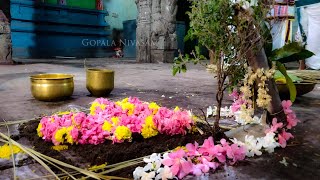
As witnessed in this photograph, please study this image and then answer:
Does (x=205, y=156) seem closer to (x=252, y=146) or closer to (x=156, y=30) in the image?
(x=252, y=146)

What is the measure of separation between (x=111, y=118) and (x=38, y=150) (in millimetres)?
494

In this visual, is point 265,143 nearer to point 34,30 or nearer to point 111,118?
point 111,118

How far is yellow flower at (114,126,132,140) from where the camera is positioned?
1759 mm

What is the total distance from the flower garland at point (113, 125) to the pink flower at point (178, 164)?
1.42 ft

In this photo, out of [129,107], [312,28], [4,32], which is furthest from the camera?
[312,28]

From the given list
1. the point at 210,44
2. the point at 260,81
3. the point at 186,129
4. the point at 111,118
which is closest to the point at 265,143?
the point at 260,81

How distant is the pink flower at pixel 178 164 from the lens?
4.47 ft

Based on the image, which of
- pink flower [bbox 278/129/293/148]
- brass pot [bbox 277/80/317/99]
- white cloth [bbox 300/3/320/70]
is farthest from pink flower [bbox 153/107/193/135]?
white cloth [bbox 300/3/320/70]

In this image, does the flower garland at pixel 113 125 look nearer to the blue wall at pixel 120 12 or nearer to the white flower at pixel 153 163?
the white flower at pixel 153 163

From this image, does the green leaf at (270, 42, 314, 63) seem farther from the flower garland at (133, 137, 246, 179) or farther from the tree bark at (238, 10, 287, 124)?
the flower garland at (133, 137, 246, 179)

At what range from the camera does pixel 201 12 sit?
1.63 metres

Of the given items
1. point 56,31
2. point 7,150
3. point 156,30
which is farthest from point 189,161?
point 56,31

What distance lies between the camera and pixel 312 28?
8297 mm

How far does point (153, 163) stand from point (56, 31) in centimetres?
1166
